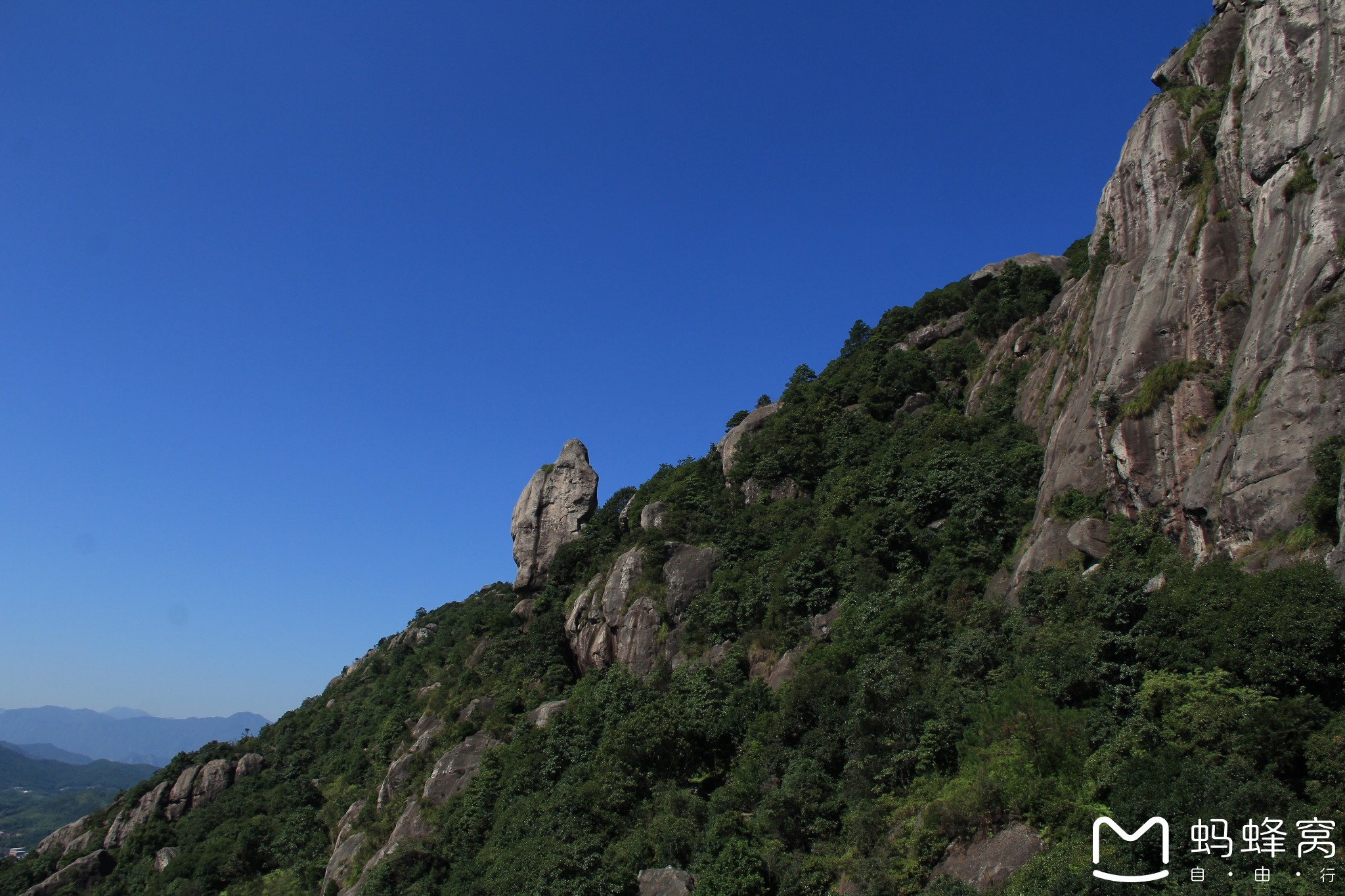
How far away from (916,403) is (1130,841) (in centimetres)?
3827

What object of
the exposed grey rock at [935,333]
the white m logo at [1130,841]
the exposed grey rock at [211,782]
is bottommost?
the exposed grey rock at [211,782]

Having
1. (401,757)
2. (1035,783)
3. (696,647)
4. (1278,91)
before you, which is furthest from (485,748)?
(1278,91)

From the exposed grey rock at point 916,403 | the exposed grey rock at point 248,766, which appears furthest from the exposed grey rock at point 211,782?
the exposed grey rock at point 916,403

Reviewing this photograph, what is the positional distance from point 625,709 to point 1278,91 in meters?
36.2

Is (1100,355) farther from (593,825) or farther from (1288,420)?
(593,825)

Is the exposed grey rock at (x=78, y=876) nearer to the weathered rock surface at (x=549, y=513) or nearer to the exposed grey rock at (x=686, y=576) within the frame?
the weathered rock surface at (x=549, y=513)

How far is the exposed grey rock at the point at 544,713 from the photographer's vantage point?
4453 centimetres

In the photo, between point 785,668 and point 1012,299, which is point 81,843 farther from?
point 1012,299

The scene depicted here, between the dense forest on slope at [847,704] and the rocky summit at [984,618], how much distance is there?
0.14m

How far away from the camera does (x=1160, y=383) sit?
2708 centimetres

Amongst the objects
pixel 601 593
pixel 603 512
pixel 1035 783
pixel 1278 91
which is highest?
pixel 1278 91

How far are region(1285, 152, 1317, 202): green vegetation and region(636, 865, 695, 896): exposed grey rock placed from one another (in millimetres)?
28528

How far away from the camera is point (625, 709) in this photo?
40.4 metres

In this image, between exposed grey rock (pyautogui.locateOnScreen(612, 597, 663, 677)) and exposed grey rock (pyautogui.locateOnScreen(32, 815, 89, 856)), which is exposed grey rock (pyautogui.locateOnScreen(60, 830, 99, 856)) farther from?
exposed grey rock (pyautogui.locateOnScreen(612, 597, 663, 677))
